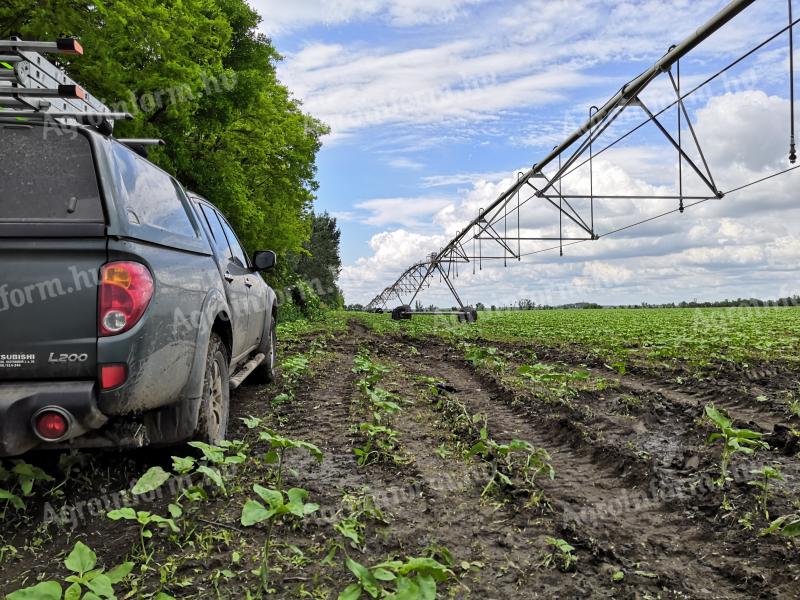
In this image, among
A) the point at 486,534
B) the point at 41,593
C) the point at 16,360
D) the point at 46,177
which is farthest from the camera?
the point at 46,177

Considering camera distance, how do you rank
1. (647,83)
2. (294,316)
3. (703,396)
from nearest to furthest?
(703,396), (647,83), (294,316)

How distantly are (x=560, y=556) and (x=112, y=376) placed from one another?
2.43 metres

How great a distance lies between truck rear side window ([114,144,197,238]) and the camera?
352 cm

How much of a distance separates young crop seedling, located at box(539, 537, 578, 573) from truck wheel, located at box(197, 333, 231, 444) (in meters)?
2.16

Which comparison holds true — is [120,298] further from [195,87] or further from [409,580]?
[195,87]

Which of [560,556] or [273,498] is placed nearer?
[273,498]

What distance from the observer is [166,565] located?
2.88 m

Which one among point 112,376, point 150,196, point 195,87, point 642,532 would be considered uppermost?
point 195,87

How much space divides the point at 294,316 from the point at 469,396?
21.3 m

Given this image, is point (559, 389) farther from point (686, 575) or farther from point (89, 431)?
point (89, 431)

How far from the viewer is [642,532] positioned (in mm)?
3295

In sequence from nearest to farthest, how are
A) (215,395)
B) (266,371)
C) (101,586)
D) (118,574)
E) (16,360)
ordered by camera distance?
(101,586) < (118,574) < (16,360) < (215,395) < (266,371)

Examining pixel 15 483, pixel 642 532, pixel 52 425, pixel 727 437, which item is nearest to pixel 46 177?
pixel 52 425

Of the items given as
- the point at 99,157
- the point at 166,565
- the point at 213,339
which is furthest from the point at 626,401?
the point at 99,157
